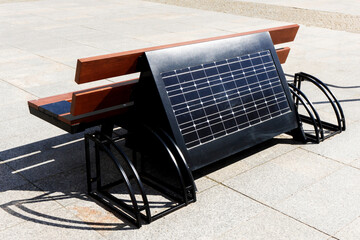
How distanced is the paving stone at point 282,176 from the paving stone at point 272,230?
0.29 metres

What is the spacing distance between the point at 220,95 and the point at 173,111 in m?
0.65

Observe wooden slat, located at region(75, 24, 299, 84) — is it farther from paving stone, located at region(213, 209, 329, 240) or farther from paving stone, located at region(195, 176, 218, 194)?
paving stone, located at region(213, 209, 329, 240)

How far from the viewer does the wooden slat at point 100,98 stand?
4.33 meters

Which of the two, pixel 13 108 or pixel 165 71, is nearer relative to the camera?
pixel 165 71

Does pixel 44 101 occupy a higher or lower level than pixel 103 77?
lower

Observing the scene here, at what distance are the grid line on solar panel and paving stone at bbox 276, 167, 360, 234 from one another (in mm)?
948

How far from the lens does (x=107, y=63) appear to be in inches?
169

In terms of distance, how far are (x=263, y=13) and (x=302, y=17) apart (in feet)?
4.10

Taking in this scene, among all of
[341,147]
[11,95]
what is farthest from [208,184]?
[11,95]

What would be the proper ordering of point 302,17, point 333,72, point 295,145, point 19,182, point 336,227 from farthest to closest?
point 302,17
point 333,72
point 295,145
point 19,182
point 336,227

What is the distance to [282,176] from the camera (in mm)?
4926

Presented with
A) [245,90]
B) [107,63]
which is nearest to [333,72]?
[245,90]

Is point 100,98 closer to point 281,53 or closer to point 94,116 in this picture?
point 94,116

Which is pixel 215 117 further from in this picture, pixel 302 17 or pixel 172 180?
pixel 302 17
